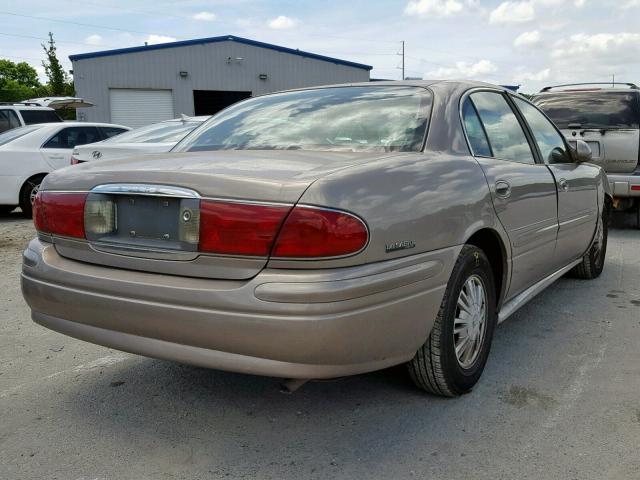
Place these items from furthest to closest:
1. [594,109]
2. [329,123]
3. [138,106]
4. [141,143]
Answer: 1. [138,106]
2. [594,109]
3. [141,143]
4. [329,123]

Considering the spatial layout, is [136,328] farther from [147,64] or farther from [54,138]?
[147,64]

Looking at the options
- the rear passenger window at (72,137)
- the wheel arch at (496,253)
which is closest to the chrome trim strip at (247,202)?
the wheel arch at (496,253)

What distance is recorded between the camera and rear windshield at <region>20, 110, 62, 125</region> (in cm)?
1210

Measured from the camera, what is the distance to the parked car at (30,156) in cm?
897

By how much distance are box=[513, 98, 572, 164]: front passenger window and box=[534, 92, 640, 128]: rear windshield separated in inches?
160

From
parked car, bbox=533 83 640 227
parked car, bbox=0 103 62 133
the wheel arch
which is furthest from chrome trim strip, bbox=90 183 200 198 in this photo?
parked car, bbox=0 103 62 133

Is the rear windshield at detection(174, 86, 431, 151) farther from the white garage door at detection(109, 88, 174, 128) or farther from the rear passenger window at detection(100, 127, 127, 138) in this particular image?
the white garage door at detection(109, 88, 174, 128)

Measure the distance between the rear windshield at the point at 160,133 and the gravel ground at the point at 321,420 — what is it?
3.91m

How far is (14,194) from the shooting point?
9031 millimetres

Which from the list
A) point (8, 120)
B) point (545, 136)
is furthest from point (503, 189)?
point (8, 120)

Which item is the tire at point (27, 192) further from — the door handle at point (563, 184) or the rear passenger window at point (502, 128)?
the door handle at point (563, 184)

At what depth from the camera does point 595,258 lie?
5.15m

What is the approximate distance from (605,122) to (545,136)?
14.5 ft

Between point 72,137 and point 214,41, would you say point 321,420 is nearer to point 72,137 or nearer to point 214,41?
point 72,137
